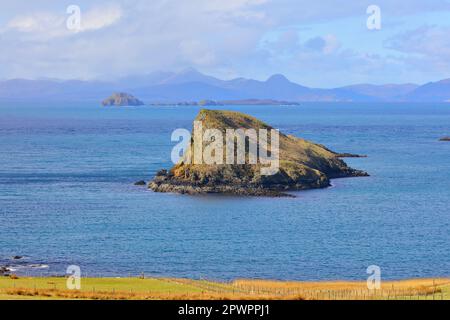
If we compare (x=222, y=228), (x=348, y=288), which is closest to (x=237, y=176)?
(x=222, y=228)

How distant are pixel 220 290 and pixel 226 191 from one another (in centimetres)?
5659

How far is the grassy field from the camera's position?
54.6 meters

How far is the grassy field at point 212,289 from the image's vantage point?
5456 centimetres

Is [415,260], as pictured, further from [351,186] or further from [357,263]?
[351,186]

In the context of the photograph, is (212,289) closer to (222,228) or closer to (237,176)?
(222,228)

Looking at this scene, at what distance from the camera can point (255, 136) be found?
437 feet

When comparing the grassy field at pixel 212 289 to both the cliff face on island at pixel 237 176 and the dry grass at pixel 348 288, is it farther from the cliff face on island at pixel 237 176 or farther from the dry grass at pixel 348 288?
the cliff face on island at pixel 237 176

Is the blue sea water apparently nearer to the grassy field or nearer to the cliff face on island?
the cliff face on island

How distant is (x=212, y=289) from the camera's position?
6128 centimetres

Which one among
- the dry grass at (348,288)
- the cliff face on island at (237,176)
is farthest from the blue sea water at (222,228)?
the cliff face on island at (237,176)

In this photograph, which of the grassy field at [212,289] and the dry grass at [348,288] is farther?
the dry grass at [348,288]

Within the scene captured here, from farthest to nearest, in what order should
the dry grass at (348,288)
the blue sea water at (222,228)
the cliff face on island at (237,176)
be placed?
the cliff face on island at (237,176) → the blue sea water at (222,228) → the dry grass at (348,288)

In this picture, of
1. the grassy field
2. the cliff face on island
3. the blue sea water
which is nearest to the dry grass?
the grassy field
